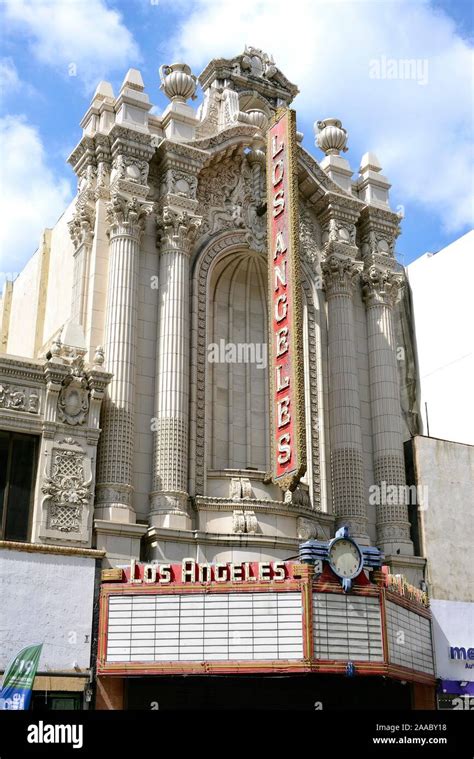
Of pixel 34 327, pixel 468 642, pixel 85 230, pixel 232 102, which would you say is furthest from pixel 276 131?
pixel 468 642

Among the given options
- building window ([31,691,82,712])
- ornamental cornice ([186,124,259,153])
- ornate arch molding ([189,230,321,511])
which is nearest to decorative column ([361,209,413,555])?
ornate arch molding ([189,230,321,511])

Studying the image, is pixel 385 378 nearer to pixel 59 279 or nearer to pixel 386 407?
pixel 386 407

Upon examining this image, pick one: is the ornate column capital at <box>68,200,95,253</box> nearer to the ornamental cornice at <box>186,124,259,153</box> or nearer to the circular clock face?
the ornamental cornice at <box>186,124,259,153</box>

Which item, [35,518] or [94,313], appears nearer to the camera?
[35,518]

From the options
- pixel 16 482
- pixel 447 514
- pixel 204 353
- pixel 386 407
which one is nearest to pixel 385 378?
pixel 386 407

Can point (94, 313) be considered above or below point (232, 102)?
below

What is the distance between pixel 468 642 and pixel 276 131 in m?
17.1

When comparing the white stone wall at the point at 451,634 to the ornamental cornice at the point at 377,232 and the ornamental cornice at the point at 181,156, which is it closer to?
the ornamental cornice at the point at 377,232

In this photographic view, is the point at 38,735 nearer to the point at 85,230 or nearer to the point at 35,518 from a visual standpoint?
the point at 35,518

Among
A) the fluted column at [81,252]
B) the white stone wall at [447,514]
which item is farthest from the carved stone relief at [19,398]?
the white stone wall at [447,514]

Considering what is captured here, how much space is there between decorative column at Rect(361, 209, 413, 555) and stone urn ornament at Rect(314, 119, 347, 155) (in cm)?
295

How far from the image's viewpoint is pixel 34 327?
1379 inches

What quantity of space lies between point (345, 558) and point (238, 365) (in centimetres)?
945

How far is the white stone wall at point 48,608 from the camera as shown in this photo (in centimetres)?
2333
